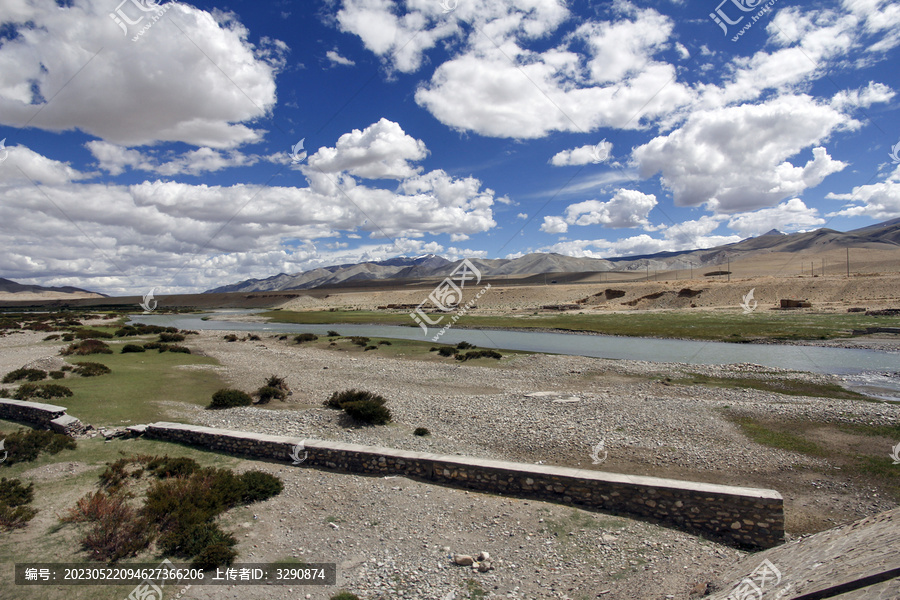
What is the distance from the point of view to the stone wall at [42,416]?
1249cm

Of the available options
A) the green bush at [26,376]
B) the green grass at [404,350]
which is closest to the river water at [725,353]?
the green grass at [404,350]

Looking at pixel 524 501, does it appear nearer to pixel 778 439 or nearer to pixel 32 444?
pixel 778 439

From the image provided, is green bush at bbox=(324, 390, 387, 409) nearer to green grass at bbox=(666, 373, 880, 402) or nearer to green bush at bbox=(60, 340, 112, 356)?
green grass at bbox=(666, 373, 880, 402)

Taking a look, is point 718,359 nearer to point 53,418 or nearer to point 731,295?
point 53,418

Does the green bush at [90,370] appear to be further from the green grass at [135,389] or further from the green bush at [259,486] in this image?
the green bush at [259,486]

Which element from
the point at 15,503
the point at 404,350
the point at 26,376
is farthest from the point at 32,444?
the point at 404,350

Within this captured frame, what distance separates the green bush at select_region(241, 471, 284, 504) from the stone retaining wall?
4.98ft

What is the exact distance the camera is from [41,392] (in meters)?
16.0

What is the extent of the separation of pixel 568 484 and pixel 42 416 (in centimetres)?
1539

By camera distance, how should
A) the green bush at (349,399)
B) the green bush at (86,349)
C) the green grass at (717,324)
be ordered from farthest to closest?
the green grass at (717,324) → the green bush at (86,349) → the green bush at (349,399)

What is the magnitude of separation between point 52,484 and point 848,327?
188ft

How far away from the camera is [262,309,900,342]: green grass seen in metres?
41.2

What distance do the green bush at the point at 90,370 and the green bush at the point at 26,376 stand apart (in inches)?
59.6

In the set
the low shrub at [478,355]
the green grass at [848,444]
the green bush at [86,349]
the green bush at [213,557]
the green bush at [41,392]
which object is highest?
the green bush at [86,349]
